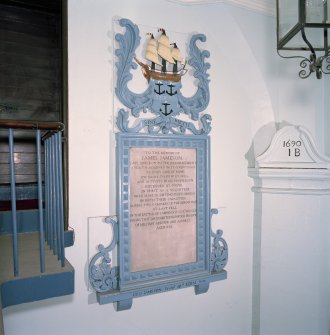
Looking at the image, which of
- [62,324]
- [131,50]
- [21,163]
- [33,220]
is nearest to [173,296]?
[62,324]

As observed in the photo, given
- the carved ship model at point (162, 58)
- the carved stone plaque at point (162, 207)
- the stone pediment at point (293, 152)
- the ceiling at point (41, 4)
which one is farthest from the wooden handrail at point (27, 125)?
the stone pediment at point (293, 152)

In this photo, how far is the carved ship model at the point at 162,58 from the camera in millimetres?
2434

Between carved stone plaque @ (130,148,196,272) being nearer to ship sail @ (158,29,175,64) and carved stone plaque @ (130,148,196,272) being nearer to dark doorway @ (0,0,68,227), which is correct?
ship sail @ (158,29,175,64)

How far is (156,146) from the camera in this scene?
2.51 meters

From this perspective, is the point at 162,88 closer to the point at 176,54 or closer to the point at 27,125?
the point at 176,54

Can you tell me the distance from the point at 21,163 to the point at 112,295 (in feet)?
4.86

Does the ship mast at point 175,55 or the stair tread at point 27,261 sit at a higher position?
the ship mast at point 175,55

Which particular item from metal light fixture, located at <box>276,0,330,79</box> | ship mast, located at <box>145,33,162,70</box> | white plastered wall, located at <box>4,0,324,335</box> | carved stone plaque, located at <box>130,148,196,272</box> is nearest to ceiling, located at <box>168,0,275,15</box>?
white plastered wall, located at <box>4,0,324,335</box>

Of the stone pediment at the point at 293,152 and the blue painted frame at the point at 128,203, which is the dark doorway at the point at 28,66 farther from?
the stone pediment at the point at 293,152

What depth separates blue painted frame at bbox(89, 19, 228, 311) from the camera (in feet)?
7.68

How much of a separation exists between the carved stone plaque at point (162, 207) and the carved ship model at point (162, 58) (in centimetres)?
66

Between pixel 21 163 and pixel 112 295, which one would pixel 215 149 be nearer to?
pixel 112 295

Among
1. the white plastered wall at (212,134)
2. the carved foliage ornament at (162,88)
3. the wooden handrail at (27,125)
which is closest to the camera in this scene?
the wooden handrail at (27,125)

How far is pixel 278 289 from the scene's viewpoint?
2748 mm
